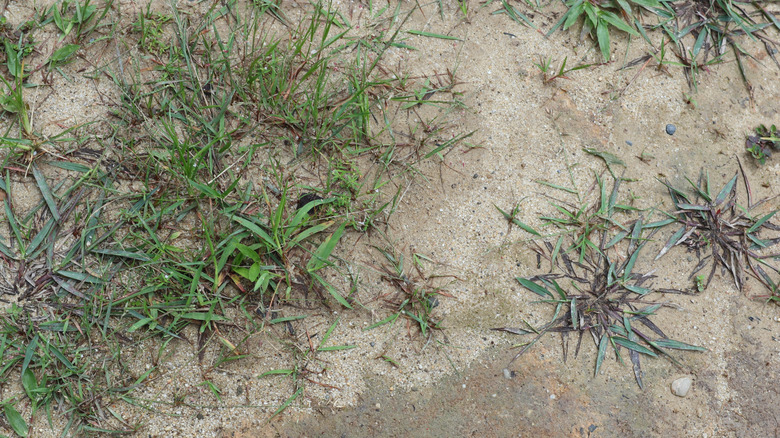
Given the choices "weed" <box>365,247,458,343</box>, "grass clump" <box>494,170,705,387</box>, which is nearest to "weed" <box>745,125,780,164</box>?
"grass clump" <box>494,170,705,387</box>

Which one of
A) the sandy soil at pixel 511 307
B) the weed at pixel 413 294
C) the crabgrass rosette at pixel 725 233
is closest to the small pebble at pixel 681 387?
the sandy soil at pixel 511 307

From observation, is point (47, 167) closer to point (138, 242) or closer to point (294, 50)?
point (138, 242)

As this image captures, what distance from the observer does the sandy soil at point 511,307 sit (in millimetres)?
2154

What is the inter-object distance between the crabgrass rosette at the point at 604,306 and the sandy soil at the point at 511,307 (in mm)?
50

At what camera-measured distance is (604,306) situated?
241 cm

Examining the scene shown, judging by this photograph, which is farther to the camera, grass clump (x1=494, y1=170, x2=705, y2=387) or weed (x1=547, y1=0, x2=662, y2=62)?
weed (x1=547, y1=0, x2=662, y2=62)

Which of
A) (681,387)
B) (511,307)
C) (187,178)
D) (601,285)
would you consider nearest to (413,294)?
(511,307)

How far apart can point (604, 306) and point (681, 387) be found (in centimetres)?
42

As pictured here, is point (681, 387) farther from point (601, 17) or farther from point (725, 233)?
point (601, 17)

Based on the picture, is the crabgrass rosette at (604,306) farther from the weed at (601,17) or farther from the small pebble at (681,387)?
the weed at (601,17)

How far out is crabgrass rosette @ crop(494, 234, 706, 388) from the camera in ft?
7.67

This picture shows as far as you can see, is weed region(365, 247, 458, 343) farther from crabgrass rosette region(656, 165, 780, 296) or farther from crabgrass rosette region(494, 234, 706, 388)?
crabgrass rosette region(656, 165, 780, 296)

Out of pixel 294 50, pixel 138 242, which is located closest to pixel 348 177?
pixel 294 50

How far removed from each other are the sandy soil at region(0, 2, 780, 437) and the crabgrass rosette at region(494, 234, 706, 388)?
50mm
